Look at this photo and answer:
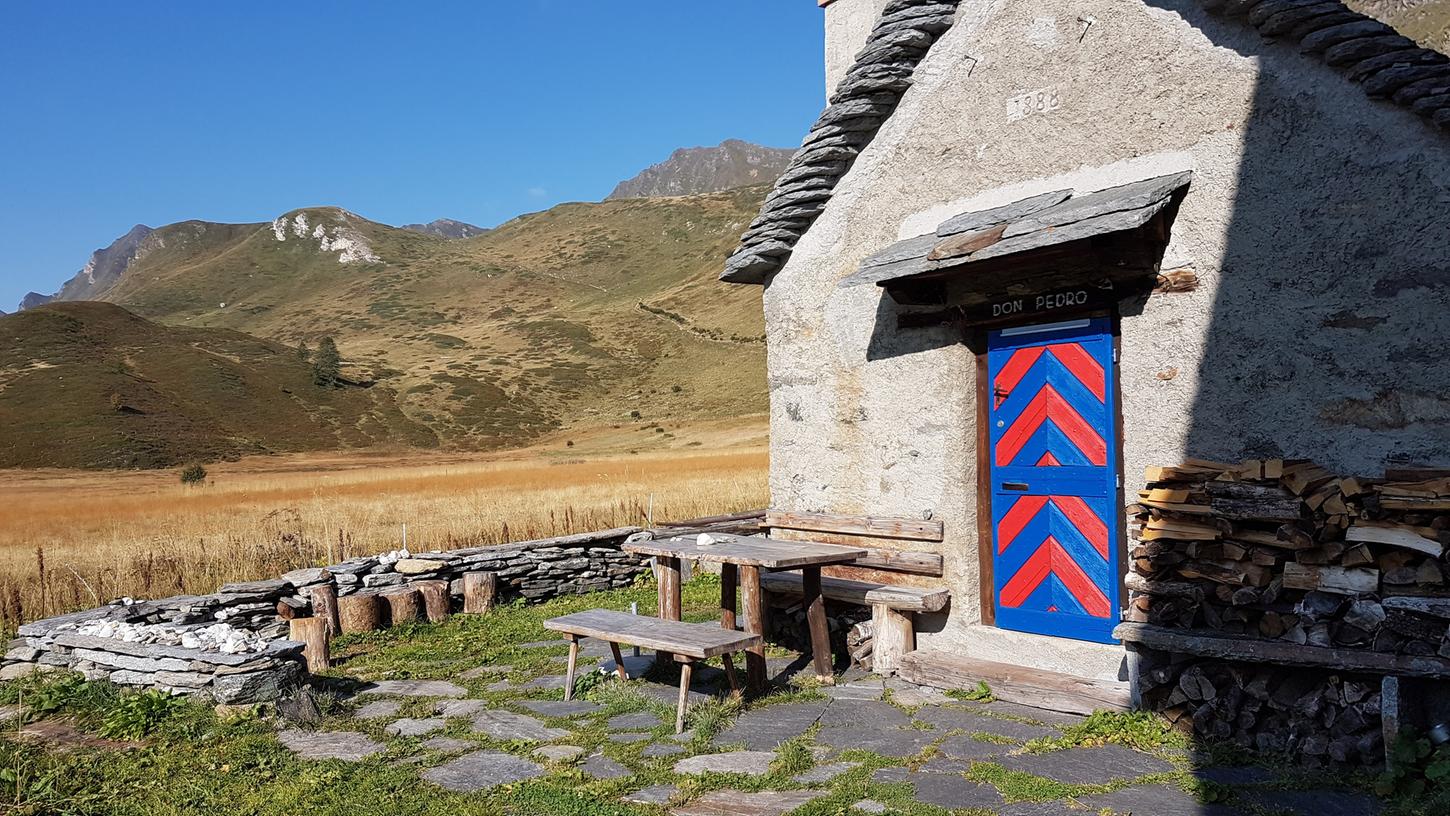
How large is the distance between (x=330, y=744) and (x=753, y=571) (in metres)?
3.00

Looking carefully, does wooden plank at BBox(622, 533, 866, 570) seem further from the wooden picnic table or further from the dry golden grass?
the dry golden grass

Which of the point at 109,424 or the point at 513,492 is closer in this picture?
the point at 513,492

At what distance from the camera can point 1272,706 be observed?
5.09 meters

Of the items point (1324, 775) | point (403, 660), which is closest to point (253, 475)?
point (403, 660)

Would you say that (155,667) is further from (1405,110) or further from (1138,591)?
(1405,110)

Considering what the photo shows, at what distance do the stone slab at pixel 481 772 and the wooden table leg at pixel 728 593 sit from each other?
88.6 inches

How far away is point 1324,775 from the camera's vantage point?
4738 mm

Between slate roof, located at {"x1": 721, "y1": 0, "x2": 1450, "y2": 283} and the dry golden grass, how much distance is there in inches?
270

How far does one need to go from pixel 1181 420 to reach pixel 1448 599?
173 centimetres

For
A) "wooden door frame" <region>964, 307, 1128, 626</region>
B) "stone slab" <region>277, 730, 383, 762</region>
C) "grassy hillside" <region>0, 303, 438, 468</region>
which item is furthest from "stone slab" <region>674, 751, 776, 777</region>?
"grassy hillside" <region>0, 303, 438, 468</region>

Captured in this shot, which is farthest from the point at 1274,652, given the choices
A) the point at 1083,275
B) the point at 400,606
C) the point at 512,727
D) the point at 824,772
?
the point at 400,606

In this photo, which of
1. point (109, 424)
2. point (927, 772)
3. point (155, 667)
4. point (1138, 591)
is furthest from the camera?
point (109, 424)

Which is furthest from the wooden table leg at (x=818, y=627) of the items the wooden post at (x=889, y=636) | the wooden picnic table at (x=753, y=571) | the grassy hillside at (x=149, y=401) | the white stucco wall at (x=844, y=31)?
the grassy hillside at (x=149, y=401)

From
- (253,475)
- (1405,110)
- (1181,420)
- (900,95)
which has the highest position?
(900,95)
